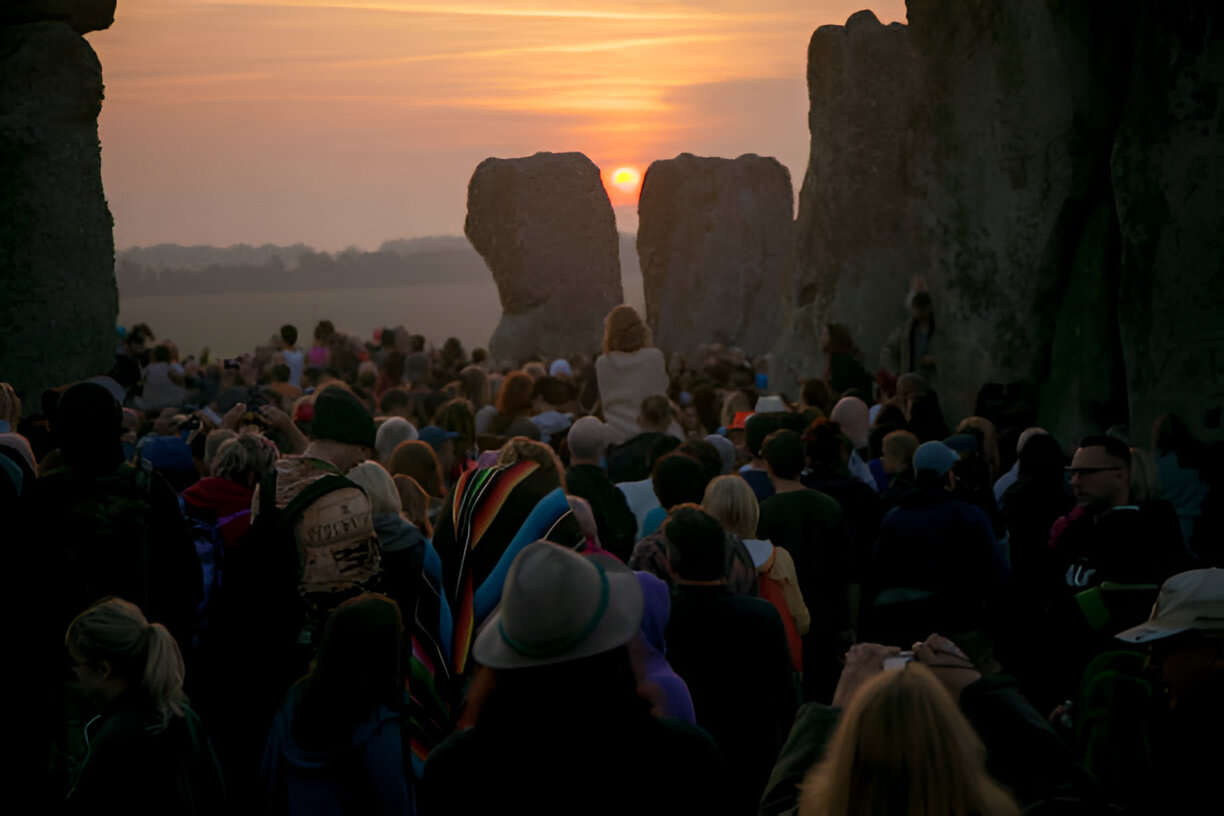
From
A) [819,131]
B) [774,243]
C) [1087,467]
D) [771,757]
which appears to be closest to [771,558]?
[771,757]

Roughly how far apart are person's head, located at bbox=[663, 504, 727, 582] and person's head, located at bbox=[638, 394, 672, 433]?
2.91 metres

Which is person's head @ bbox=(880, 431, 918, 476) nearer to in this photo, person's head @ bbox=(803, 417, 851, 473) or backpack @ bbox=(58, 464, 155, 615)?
person's head @ bbox=(803, 417, 851, 473)

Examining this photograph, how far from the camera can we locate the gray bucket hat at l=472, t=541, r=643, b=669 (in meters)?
2.36

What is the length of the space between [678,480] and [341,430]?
142cm

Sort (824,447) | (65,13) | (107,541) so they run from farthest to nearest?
(65,13)
(824,447)
(107,541)

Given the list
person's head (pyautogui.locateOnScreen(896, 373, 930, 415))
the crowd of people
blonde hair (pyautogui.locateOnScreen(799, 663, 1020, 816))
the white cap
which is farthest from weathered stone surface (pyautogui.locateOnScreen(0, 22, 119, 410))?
blonde hair (pyautogui.locateOnScreen(799, 663, 1020, 816))

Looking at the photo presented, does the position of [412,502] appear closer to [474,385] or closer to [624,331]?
[624,331]

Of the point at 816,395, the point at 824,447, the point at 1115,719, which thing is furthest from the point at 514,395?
the point at 1115,719

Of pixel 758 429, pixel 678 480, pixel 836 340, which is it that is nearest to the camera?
pixel 678 480

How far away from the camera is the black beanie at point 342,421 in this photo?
454cm

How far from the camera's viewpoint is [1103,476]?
460cm

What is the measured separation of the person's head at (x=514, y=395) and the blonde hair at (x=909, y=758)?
5705 mm

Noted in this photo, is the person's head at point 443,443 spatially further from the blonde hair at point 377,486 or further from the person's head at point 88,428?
the person's head at point 88,428

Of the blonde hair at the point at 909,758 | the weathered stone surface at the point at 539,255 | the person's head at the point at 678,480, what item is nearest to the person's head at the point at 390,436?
the person's head at the point at 678,480
